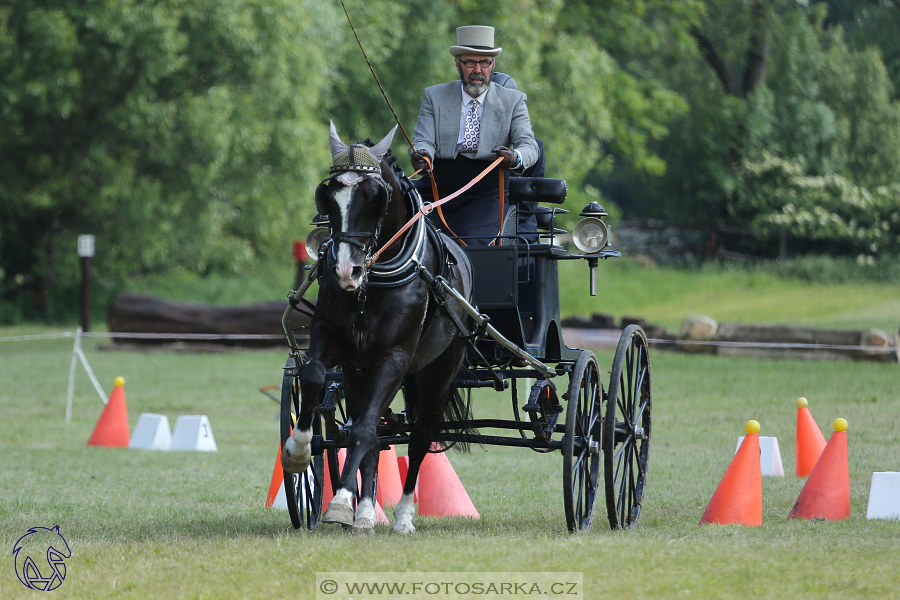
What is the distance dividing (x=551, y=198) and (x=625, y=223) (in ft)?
111

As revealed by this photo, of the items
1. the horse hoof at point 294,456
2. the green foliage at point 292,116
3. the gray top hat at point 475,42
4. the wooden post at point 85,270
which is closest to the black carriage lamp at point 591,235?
the gray top hat at point 475,42

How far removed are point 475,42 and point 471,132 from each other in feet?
1.89

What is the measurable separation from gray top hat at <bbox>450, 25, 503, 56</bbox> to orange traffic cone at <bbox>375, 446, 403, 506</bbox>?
296 cm

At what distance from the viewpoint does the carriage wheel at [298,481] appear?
20.2 feet

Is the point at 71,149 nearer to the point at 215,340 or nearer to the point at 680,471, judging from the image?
the point at 215,340

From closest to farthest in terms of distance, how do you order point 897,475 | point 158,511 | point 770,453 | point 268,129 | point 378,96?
point 897,475 → point 158,511 → point 770,453 → point 268,129 → point 378,96

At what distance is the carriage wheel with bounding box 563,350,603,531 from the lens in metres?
6.14

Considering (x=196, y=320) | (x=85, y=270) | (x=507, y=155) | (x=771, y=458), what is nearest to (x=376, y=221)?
(x=507, y=155)

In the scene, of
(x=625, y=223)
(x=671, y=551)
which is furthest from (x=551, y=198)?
(x=625, y=223)

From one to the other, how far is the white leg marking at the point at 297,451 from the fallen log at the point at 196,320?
1593cm

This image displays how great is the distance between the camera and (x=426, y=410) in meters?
6.54

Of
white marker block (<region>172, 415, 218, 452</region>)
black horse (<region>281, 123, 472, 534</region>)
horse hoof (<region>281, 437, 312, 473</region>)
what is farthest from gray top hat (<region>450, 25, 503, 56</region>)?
white marker block (<region>172, 415, 218, 452</region>)

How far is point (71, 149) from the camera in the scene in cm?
2370

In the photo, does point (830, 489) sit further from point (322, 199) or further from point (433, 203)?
point (322, 199)
